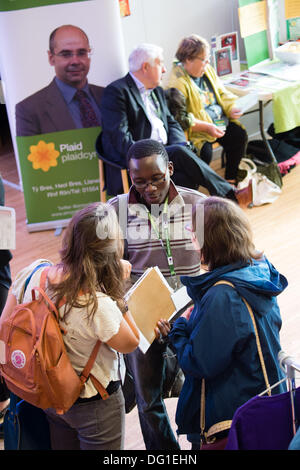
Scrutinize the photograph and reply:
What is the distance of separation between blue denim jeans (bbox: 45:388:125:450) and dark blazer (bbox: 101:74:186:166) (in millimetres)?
2579

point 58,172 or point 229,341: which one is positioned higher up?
point 229,341

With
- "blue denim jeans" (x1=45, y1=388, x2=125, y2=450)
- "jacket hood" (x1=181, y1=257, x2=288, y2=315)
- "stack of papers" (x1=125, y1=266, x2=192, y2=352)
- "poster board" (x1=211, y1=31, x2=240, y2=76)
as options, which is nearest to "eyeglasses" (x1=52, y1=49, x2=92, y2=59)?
"poster board" (x1=211, y1=31, x2=240, y2=76)

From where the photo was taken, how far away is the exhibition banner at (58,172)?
480 cm

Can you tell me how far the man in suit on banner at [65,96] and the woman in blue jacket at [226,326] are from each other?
113 inches

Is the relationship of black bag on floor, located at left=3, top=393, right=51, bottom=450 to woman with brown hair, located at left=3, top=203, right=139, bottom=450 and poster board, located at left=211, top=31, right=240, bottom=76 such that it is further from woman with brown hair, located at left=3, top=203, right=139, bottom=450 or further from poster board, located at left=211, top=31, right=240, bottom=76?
poster board, located at left=211, top=31, right=240, bottom=76

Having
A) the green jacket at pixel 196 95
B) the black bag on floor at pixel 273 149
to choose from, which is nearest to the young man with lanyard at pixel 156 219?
the green jacket at pixel 196 95

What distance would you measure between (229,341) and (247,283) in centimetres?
19

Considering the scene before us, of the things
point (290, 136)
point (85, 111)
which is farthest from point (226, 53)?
point (85, 111)

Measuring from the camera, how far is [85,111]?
4719 millimetres

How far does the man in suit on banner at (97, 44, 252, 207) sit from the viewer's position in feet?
14.3

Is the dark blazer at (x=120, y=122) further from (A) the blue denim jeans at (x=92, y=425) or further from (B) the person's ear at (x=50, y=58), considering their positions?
(A) the blue denim jeans at (x=92, y=425)

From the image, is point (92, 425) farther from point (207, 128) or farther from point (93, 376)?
point (207, 128)

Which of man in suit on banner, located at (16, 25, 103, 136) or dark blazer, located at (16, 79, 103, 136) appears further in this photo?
dark blazer, located at (16, 79, 103, 136)

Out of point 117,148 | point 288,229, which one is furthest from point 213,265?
point 288,229
